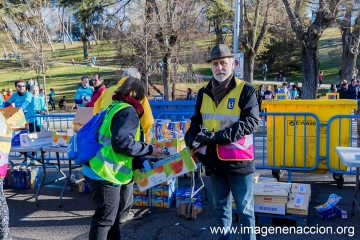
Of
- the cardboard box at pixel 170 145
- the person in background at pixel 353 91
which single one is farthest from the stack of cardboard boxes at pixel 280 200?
the person in background at pixel 353 91

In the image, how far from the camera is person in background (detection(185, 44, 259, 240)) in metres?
3.17

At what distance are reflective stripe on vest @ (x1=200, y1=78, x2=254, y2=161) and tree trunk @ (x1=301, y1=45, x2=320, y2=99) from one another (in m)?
12.7

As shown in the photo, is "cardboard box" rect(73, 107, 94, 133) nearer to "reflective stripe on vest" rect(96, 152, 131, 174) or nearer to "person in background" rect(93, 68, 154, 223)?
"person in background" rect(93, 68, 154, 223)

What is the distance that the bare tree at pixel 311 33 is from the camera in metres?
13.9

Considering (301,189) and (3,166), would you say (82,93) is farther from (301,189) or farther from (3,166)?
(301,189)

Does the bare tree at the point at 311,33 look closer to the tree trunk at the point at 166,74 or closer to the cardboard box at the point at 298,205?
the tree trunk at the point at 166,74

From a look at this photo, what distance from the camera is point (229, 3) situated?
25453mm

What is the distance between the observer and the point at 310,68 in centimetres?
1554

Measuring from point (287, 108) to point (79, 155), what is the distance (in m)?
3.92

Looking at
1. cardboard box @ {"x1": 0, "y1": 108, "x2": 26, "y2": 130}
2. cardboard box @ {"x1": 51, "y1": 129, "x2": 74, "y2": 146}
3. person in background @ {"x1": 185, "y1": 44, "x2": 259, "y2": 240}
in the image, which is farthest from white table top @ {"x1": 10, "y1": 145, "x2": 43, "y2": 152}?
person in background @ {"x1": 185, "y1": 44, "x2": 259, "y2": 240}

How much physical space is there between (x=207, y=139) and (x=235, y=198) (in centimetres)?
58

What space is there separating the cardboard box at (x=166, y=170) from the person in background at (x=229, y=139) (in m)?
0.44

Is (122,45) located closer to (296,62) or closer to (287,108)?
(287,108)

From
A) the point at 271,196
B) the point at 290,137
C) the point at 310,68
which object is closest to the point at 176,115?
the point at 290,137
